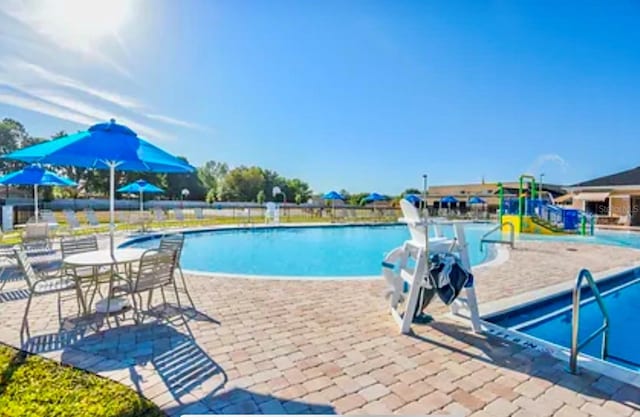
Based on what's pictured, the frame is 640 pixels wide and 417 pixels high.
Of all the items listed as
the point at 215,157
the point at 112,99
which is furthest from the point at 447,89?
the point at 215,157

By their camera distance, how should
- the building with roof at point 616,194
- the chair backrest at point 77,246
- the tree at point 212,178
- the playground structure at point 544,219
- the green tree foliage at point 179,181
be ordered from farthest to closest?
the tree at point 212,178 → the green tree foliage at point 179,181 → the building with roof at point 616,194 → the playground structure at point 544,219 → the chair backrest at point 77,246

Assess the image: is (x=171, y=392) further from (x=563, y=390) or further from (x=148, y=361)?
(x=563, y=390)

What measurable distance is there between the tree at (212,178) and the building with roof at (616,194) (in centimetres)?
4134

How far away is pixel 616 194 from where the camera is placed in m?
23.7

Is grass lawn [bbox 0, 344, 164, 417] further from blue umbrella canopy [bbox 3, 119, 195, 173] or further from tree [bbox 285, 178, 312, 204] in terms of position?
tree [bbox 285, 178, 312, 204]

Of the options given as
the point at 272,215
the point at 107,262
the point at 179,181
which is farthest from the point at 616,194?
the point at 179,181

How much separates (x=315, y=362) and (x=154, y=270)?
7.08ft

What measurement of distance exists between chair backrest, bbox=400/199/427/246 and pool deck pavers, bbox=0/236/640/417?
1016 millimetres

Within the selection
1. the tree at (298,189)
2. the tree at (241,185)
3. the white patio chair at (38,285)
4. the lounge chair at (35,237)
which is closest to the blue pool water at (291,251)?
the lounge chair at (35,237)

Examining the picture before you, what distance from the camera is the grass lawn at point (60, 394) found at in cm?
238

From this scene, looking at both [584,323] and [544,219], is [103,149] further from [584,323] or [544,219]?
[544,219]

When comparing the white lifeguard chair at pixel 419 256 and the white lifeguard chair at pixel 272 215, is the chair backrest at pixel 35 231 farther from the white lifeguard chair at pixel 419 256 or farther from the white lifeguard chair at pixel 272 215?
the white lifeguard chair at pixel 272 215

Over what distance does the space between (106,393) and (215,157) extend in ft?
255

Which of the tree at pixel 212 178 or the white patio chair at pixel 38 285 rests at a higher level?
the tree at pixel 212 178
